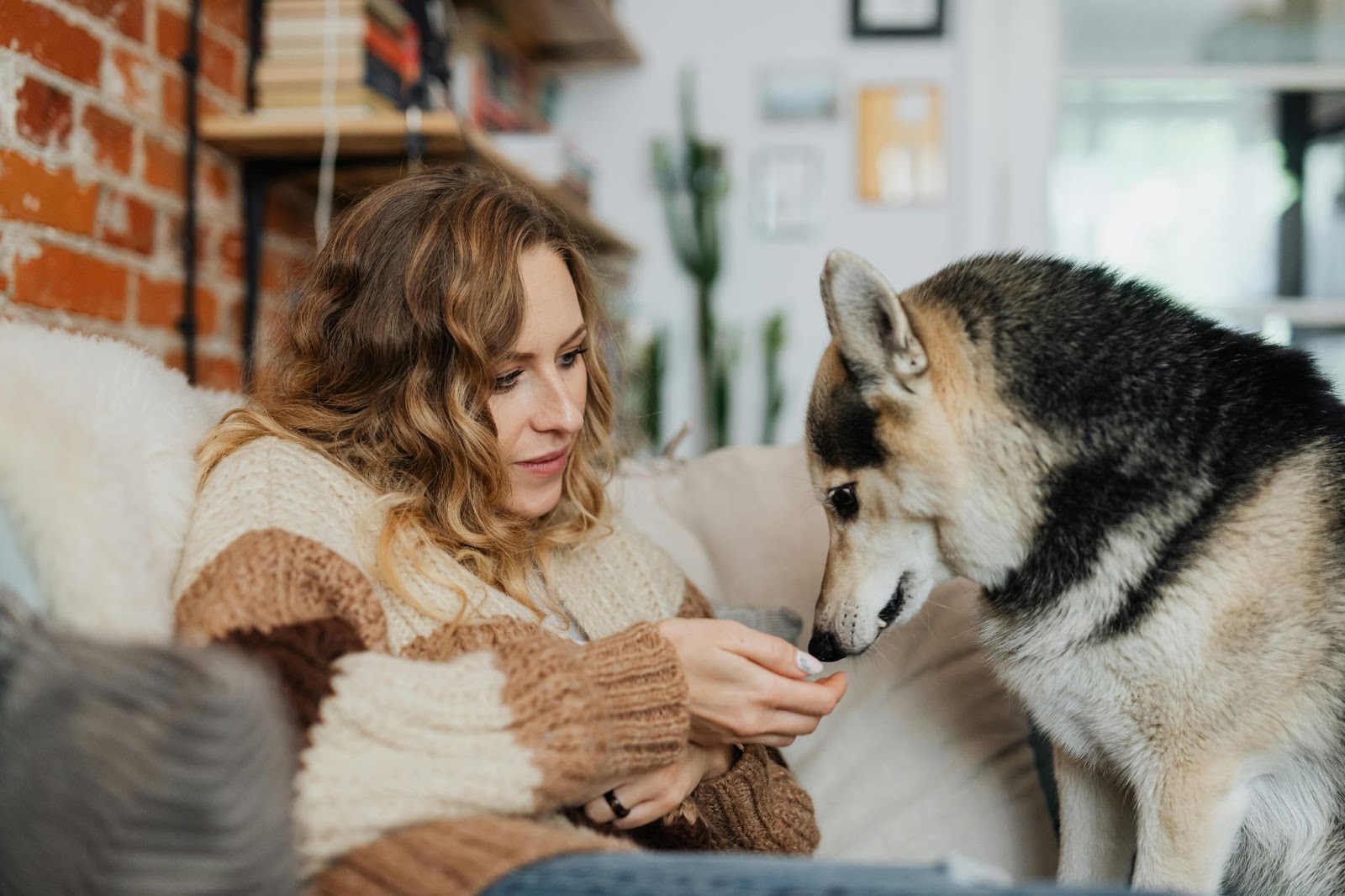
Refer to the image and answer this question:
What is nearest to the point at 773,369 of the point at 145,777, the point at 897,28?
the point at 897,28

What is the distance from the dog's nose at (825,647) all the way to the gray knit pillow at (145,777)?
73cm

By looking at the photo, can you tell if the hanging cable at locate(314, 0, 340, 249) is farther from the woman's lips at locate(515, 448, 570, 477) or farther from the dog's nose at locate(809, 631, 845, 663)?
the dog's nose at locate(809, 631, 845, 663)

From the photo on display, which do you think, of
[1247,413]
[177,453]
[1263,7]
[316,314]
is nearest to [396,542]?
[177,453]

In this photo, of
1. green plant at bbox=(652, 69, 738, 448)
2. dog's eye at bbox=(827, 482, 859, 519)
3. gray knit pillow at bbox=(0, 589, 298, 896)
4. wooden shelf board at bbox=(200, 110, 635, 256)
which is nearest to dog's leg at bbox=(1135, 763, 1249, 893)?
dog's eye at bbox=(827, 482, 859, 519)

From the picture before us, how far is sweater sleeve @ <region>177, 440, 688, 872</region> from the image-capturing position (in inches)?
31.0

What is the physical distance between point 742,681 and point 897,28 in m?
2.79

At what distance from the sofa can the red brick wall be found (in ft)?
1.27

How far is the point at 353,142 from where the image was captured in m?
1.99

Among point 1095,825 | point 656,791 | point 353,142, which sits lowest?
point 1095,825

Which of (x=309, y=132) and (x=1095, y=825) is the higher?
(x=309, y=132)

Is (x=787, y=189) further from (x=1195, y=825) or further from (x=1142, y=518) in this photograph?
(x=1195, y=825)

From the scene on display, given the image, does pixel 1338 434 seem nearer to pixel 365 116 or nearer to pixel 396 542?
pixel 396 542

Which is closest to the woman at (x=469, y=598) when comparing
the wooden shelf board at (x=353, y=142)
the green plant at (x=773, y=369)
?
the wooden shelf board at (x=353, y=142)

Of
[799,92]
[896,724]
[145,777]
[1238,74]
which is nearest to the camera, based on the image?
[145,777]
